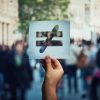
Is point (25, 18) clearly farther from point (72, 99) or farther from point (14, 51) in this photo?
point (72, 99)

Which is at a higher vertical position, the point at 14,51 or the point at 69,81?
the point at 14,51

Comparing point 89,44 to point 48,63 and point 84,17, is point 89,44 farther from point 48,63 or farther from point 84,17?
point 48,63

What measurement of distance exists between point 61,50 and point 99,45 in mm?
2176

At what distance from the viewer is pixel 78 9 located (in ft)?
9.43

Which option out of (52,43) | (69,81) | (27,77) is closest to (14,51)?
(27,77)

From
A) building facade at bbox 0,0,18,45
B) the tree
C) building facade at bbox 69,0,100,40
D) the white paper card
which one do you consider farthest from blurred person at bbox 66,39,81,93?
the white paper card

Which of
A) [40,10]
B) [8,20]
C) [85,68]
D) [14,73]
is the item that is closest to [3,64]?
[14,73]

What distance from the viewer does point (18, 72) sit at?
2.94 m

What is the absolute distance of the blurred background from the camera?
2.79 metres

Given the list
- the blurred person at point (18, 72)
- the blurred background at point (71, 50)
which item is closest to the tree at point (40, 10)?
the blurred background at point (71, 50)

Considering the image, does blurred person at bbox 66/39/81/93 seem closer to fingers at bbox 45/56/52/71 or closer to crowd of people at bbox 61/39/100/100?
crowd of people at bbox 61/39/100/100

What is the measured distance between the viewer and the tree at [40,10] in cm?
278

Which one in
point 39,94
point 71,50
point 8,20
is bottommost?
point 39,94

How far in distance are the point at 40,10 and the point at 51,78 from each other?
2.36 metres
